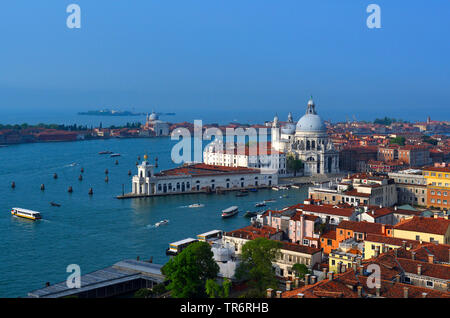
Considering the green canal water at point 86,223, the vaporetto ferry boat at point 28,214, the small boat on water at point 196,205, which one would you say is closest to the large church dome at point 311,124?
the green canal water at point 86,223

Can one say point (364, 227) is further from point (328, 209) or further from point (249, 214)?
point (249, 214)

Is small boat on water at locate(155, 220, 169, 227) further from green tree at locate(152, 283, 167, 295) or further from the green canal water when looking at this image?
green tree at locate(152, 283, 167, 295)

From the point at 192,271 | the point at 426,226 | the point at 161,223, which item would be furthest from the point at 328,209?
the point at 192,271

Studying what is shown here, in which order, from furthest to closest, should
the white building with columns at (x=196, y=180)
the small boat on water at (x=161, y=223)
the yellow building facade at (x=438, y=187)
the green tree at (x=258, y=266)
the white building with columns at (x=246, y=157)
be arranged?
the white building with columns at (x=246, y=157)
the white building with columns at (x=196, y=180)
the yellow building facade at (x=438, y=187)
the small boat on water at (x=161, y=223)
the green tree at (x=258, y=266)

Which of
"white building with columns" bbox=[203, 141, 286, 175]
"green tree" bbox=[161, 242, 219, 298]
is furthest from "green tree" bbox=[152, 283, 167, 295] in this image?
"white building with columns" bbox=[203, 141, 286, 175]

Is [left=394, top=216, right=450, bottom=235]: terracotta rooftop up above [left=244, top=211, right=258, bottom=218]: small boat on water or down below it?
above

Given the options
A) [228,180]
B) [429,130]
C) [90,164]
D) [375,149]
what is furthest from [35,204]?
[429,130]

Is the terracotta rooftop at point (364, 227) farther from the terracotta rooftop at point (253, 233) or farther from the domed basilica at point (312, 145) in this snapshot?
the domed basilica at point (312, 145)
